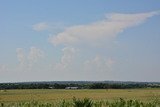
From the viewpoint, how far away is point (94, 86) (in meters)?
188

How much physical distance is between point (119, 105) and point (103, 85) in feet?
496

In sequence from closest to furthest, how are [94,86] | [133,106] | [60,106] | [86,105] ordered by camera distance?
[86,105]
[133,106]
[60,106]
[94,86]

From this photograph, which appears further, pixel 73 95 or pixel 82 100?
pixel 73 95

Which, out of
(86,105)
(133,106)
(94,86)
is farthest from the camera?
(94,86)

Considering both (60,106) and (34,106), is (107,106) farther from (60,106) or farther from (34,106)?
(34,106)

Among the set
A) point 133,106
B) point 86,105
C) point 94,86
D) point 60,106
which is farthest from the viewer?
point 94,86

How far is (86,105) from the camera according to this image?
3238cm

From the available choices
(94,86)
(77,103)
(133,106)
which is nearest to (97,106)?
(133,106)

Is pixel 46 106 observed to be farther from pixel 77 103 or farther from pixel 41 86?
pixel 41 86

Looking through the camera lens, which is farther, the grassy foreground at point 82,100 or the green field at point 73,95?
the green field at point 73,95

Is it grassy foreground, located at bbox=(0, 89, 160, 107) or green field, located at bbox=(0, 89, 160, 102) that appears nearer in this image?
grassy foreground, located at bbox=(0, 89, 160, 107)

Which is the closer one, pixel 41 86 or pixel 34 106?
pixel 34 106

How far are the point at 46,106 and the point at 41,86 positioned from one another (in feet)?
508

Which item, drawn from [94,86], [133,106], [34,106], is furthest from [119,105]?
[94,86]
